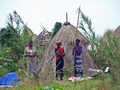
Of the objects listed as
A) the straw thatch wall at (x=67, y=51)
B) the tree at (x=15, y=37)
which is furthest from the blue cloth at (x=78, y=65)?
the tree at (x=15, y=37)

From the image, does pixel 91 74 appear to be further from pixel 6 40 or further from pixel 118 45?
pixel 6 40

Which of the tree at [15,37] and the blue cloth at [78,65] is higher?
the tree at [15,37]

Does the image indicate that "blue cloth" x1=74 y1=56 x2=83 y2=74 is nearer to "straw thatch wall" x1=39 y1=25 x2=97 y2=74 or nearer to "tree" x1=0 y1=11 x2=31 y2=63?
"straw thatch wall" x1=39 y1=25 x2=97 y2=74

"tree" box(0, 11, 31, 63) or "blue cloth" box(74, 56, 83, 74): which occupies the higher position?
"tree" box(0, 11, 31, 63)


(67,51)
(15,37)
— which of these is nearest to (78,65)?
(67,51)

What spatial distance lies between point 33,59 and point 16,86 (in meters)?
1.88

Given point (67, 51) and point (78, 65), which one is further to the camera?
point (67, 51)

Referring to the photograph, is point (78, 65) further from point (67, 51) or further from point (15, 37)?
point (15, 37)

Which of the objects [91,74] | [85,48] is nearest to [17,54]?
[85,48]

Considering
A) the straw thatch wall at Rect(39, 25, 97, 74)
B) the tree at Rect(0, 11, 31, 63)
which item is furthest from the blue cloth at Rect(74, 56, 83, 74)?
the tree at Rect(0, 11, 31, 63)

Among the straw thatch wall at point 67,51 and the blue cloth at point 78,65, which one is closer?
the blue cloth at point 78,65

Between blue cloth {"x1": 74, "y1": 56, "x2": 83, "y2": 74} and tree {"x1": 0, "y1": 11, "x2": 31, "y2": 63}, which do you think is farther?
tree {"x1": 0, "y1": 11, "x2": 31, "y2": 63}

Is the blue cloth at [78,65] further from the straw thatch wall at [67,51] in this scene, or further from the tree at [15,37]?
the tree at [15,37]

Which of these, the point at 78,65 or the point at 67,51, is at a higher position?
the point at 67,51
